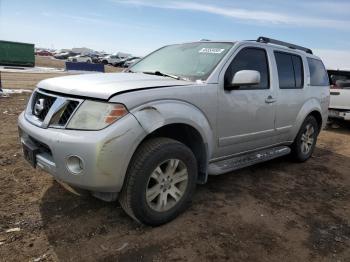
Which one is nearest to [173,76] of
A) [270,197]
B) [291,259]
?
[270,197]

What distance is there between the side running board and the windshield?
100cm

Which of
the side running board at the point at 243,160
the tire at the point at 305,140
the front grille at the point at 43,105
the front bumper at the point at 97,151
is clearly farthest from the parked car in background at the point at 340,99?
the front grille at the point at 43,105

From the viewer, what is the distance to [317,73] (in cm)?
647

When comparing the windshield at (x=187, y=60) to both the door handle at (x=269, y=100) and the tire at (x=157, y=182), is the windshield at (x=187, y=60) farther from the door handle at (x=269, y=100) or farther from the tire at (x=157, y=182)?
the tire at (x=157, y=182)

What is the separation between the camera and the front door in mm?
4227

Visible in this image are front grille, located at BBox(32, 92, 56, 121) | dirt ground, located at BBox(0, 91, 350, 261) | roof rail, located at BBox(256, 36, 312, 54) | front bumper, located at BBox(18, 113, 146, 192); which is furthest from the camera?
roof rail, located at BBox(256, 36, 312, 54)

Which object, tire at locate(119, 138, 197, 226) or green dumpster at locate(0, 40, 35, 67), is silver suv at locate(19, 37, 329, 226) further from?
green dumpster at locate(0, 40, 35, 67)

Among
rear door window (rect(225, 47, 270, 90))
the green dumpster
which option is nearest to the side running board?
rear door window (rect(225, 47, 270, 90))

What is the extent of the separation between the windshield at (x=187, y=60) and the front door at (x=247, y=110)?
0.22 metres

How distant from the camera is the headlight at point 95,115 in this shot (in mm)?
3127

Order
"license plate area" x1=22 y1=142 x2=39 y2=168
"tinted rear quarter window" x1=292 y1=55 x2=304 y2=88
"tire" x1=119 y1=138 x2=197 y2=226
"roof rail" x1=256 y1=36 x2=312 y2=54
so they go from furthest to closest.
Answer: "tinted rear quarter window" x1=292 y1=55 x2=304 y2=88, "roof rail" x1=256 y1=36 x2=312 y2=54, "license plate area" x1=22 y1=142 x2=39 y2=168, "tire" x1=119 y1=138 x2=197 y2=226

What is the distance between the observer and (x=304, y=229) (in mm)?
3842

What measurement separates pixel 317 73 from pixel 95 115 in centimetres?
459

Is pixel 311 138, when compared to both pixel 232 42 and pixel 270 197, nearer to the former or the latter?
pixel 270 197
